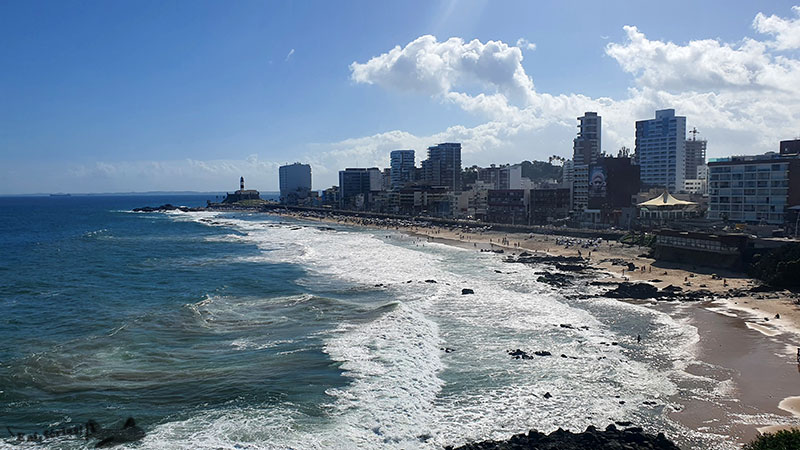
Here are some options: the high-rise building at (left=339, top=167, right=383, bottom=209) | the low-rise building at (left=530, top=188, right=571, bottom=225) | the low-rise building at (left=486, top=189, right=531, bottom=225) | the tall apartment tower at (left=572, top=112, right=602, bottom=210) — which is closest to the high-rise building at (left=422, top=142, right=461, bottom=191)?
the high-rise building at (left=339, top=167, right=383, bottom=209)

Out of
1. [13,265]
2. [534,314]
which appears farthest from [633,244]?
[13,265]

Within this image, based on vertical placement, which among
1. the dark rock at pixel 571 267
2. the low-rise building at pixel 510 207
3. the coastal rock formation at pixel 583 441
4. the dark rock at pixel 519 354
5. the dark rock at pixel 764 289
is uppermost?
the low-rise building at pixel 510 207

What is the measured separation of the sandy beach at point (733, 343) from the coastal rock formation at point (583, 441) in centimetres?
245

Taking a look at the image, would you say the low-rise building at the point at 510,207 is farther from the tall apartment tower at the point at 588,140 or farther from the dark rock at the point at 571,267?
the dark rock at the point at 571,267

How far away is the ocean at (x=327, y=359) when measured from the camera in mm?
18219

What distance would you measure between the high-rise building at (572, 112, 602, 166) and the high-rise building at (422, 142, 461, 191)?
57.8m

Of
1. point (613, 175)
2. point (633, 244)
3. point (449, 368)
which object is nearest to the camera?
point (449, 368)

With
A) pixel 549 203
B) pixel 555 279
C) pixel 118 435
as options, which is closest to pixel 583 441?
pixel 118 435

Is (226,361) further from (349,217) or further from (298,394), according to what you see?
(349,217)

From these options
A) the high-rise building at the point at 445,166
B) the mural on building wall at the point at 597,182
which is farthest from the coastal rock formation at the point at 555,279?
the high-rise building at the point at 445,166

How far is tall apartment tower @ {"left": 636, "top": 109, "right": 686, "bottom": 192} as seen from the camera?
14075cm

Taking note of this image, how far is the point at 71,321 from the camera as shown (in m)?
31.2

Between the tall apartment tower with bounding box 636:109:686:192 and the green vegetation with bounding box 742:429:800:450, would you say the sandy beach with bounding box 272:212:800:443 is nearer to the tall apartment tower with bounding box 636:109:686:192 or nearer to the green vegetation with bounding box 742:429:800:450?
the green vegetation with bounding box 742:429:800:450

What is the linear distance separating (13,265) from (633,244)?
66.6 meters
